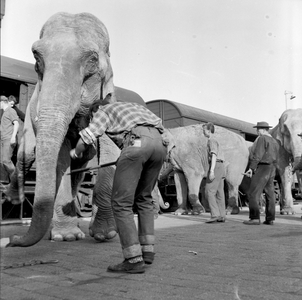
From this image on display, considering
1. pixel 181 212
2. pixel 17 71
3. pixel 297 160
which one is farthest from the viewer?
pixel 181 212

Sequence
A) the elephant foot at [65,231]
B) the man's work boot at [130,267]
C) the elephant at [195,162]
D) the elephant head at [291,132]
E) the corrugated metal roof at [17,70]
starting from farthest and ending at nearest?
the elephant at [195,162] → the elephant head at [291,132] → the corrugated metal roof at [17,70] → the elephant foot at [65,231] → the man's work boot at [130,267]

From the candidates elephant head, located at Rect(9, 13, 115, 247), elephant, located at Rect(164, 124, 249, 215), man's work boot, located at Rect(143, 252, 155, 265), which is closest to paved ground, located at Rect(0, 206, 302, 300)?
man's work boot, located at Rect(143, 252, 155, 265)

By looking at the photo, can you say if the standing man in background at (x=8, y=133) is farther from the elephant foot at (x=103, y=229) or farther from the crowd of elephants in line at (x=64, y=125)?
the elephant foot at (x=103, y=229)

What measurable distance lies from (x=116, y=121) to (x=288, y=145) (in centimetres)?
794

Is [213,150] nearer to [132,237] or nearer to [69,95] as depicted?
[69,95]

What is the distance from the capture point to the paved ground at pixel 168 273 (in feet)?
8.49

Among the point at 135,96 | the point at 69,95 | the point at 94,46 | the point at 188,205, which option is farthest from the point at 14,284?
the point at 135,96

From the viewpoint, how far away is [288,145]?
10.6 m

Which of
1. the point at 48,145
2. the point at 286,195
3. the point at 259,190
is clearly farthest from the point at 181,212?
the point at 48,145

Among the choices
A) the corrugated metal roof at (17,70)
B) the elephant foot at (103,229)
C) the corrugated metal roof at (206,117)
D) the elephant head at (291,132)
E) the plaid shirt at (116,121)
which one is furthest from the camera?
the corrugated metal roof at (206,117)

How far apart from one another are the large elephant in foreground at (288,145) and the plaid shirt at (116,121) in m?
6.87

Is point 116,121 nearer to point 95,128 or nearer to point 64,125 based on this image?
point 95,128

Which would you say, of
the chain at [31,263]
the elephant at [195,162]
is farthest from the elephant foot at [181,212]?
the chain at [31,263]

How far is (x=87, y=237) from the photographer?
18.0 ft
